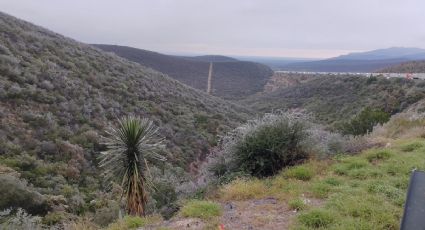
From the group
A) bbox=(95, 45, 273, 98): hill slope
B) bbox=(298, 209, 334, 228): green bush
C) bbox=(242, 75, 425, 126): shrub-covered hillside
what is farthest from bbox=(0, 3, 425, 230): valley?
bbox=(95, 45, 273, 98): hill slope

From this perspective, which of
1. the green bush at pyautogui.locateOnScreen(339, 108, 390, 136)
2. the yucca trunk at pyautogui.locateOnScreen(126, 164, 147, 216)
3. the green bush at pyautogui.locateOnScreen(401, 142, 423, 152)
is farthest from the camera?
the green bush at pyautogui.locateOnScreen(339, 108, 390, 136)

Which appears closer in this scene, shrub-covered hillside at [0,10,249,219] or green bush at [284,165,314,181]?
green bush at [284,165,314,181]

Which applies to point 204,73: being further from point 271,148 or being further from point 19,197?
point 271,148

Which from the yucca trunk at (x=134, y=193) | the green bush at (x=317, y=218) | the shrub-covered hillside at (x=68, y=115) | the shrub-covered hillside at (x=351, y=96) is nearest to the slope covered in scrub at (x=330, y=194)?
the green bush at (x=317, y=218)

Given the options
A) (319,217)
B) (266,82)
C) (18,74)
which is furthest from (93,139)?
(266,82)

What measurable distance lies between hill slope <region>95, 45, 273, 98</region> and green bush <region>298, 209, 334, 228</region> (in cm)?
6867

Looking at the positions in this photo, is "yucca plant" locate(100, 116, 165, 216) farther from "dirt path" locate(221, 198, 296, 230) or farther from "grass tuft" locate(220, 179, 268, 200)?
"dirt path" locate(221, 198, 296, 230)

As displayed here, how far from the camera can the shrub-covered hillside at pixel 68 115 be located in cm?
1362

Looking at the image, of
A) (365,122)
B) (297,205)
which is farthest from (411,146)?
(365,122)

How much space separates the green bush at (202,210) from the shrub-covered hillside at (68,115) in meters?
6.78

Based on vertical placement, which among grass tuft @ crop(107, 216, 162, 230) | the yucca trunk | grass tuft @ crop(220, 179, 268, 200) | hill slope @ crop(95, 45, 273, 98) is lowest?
hill slope @ crop(95, 45, 273, 98)

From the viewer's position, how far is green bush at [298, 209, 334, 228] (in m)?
5.55

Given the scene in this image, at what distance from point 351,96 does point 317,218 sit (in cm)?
3969

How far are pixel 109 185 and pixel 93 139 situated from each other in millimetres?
4166
